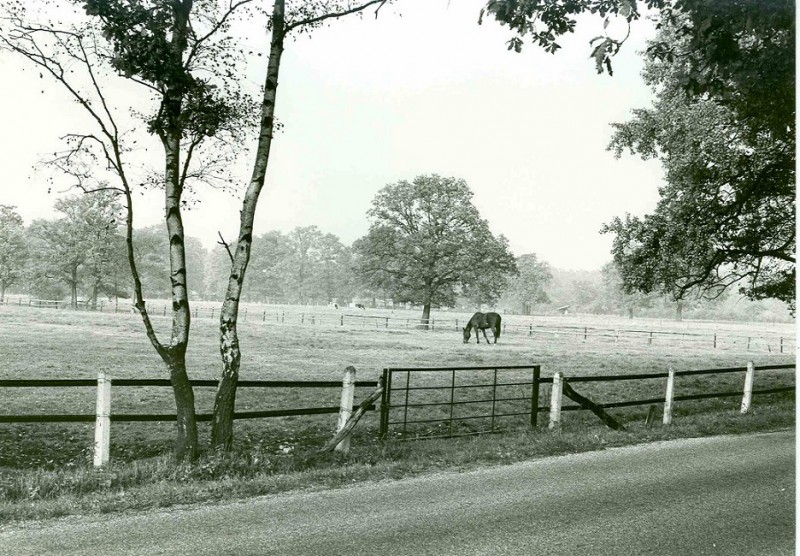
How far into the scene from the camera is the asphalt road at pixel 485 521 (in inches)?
200

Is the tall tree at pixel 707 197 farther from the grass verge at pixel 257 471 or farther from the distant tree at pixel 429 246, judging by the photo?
the distant tree at pixel 429 246

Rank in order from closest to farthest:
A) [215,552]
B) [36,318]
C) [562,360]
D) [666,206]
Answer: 1. [215,552]
2. [666,206]
3. [562,360]
4. [36,318]

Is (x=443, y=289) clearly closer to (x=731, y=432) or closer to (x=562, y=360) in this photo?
(x=562, y=360)

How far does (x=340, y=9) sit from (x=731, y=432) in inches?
383

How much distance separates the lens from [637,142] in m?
19.6

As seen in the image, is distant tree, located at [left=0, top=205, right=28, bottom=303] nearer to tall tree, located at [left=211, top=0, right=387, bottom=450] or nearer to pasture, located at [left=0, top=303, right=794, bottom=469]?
pasture, located at [left=0, top=303, right=794, bottom=469]

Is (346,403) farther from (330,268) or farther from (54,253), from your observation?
(330,268)

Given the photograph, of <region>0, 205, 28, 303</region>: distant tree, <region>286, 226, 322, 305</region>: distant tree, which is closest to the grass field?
<region>0, 205, 28, 303</region>: distant tree

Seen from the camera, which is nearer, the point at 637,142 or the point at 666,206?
the point at 666,206

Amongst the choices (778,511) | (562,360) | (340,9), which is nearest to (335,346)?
(562,360)

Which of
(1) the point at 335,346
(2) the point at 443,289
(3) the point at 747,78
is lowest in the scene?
(1) the point at 335,346

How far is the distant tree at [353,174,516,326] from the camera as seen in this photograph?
45312mm

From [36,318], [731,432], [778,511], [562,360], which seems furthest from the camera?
[36,318]

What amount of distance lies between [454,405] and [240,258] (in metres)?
8.20
